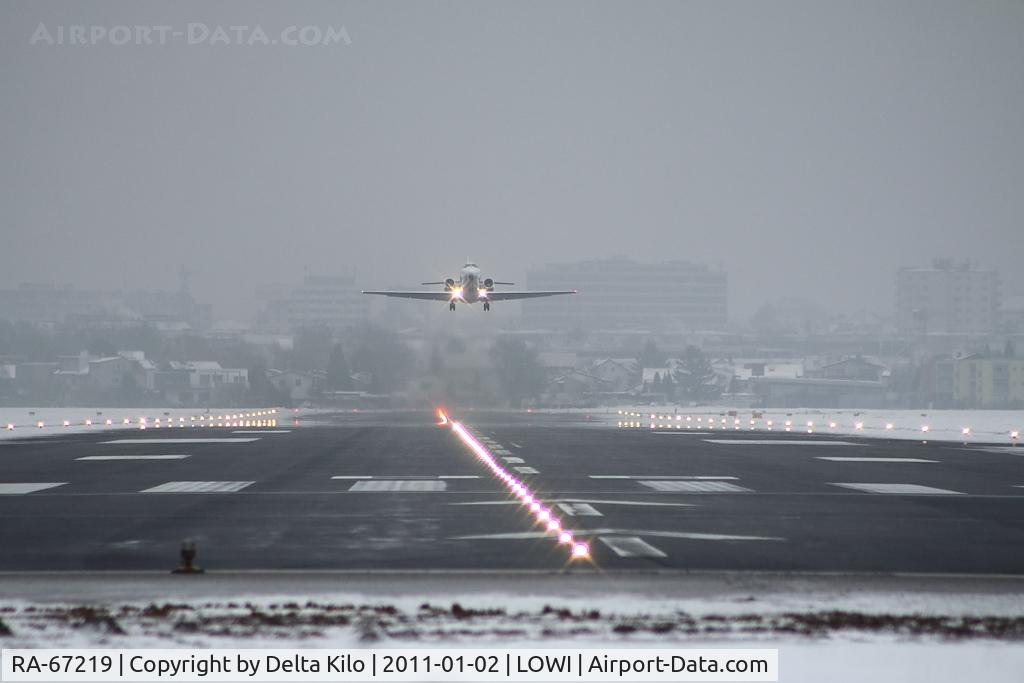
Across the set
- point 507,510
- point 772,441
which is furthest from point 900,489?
point 772,441

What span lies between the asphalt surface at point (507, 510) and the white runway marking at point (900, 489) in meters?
0.10

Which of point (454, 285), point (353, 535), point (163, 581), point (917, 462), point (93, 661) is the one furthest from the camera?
point (454, 285)

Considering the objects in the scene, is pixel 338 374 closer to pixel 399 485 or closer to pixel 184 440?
pixel 184 440

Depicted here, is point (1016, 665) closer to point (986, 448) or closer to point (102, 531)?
point (102, 531)

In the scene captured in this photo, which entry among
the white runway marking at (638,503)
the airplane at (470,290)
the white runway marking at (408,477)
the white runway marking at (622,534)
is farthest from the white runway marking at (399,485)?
the airplane at (470,290)

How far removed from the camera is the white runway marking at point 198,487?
100 ft

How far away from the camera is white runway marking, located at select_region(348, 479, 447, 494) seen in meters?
31.1

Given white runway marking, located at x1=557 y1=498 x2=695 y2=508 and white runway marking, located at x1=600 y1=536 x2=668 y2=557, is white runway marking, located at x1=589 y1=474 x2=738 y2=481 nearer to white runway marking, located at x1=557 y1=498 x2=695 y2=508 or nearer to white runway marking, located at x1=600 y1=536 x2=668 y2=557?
white runway marking, located at x1=557 y1=498 x2=695 y2=508

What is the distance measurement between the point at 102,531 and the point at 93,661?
10661 mm

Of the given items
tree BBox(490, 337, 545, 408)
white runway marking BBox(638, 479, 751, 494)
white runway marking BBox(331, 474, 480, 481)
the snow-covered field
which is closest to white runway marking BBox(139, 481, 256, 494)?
white runway marking BBox(331, 474, 480, 481)

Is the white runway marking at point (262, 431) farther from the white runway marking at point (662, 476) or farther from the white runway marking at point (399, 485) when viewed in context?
the white runway marking at point (399, 485)

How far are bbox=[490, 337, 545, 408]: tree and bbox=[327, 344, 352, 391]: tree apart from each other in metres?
20.4

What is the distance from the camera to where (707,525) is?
75.8ft

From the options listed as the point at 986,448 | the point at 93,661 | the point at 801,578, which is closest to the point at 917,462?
the point at 986,448
